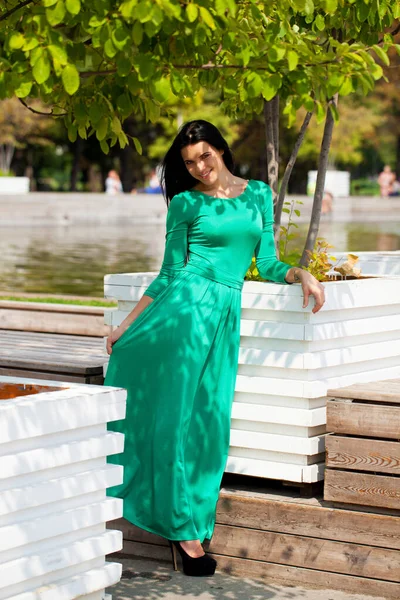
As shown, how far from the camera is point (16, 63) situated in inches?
138

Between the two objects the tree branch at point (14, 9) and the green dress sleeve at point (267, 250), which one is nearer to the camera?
the tree branch at point (14, 9)

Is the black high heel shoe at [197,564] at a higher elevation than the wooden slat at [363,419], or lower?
lower

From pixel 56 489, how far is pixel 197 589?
121cm

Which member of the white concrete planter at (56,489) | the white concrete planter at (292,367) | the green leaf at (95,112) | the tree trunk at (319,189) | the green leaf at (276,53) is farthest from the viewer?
the tree trunk at (319,189)

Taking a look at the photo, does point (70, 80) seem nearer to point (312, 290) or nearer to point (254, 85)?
point (254, 85)

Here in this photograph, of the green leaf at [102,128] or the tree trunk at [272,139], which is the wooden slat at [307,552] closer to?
the green leaf at [102,128]

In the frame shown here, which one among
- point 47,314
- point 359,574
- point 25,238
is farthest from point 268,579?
point 25,238

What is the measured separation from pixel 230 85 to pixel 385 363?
72.8 inches

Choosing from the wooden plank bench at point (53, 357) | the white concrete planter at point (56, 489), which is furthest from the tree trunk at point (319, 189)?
the white concrete planter at point (56, 489)

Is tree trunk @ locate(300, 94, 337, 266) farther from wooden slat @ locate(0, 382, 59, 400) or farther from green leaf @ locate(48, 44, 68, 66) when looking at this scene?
green leaf @ locate(48, 44, 68, 66)

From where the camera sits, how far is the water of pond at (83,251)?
15.7 metres

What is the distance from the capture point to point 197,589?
496 cm

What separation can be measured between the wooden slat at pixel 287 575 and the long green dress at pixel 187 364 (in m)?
0.20

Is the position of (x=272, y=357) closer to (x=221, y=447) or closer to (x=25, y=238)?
(x=221, y=447)
